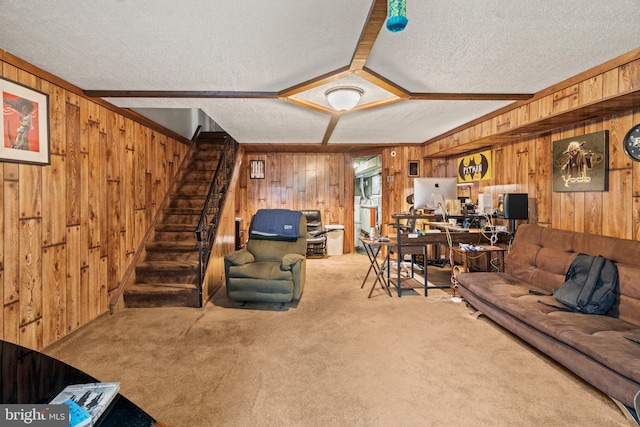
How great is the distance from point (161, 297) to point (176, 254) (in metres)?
0.65

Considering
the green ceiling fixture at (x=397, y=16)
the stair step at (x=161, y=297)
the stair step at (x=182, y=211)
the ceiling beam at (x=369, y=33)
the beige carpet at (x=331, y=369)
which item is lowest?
the beige carpet at (x=331, y=369)

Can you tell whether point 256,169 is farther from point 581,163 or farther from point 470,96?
point 581,163

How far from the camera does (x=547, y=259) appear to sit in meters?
2.95

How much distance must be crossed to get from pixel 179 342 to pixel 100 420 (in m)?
2.02

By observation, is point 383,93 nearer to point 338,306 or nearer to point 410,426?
point 338,306

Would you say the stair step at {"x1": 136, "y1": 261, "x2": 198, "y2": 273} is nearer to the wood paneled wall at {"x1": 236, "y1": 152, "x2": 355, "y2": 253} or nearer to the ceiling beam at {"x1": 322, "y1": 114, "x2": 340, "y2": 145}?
the ceiling beam at {"x1": 322, "y1": 114, "x2": 340, "y2": 145}

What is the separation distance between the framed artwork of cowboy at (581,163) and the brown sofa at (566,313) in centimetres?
58

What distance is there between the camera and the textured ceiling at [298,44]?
1.70 metres

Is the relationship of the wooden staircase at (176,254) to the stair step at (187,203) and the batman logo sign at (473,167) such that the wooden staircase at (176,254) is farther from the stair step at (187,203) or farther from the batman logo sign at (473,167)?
the batman logo sign at (473,167)

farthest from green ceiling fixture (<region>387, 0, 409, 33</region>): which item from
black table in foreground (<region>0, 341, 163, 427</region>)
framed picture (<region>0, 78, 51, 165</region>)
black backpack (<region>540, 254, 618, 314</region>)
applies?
framed picture (<region>0, 78, 51, 165</region>)

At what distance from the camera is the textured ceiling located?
170 centimetres

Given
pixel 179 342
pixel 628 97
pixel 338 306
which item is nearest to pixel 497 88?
pixel 628 97

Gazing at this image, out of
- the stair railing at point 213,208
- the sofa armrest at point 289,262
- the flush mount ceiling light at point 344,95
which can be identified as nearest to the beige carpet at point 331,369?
the sofa armrest at point 289,262

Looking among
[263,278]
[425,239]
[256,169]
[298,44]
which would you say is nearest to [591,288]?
[425,239]
